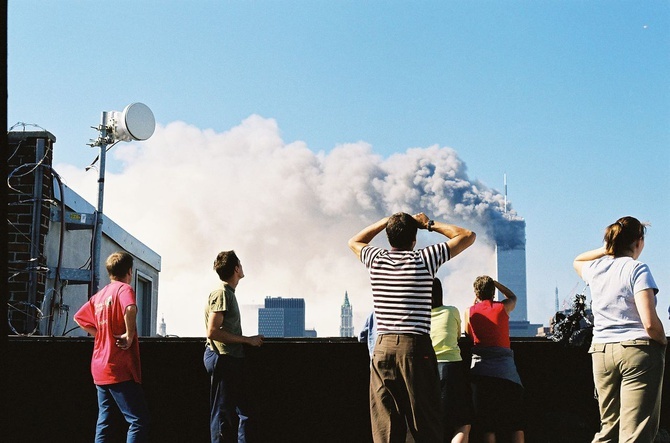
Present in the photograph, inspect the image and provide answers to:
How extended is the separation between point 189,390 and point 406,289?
2599mm

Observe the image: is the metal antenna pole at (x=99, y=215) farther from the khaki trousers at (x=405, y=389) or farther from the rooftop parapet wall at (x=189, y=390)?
the khaki trousers at (x=405, y=389)

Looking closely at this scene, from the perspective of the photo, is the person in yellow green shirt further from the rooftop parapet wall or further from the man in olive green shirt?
the man in olive green shirt

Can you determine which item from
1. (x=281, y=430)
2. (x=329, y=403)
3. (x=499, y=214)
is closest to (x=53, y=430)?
(x=281, y=430)

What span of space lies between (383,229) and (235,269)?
126 centimetres

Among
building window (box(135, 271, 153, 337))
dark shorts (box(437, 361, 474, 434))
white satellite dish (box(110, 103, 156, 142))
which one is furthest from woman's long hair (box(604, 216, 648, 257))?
building window (box(135, 271, 153, 337))

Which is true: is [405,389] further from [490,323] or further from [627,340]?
[490,323]

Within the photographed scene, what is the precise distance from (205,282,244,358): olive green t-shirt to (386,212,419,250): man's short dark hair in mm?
1433

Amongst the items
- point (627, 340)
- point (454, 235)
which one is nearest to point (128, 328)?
point (454, 235)

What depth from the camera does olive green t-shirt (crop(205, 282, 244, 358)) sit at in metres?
5.00

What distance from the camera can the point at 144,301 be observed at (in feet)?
49.4

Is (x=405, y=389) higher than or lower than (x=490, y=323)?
lower

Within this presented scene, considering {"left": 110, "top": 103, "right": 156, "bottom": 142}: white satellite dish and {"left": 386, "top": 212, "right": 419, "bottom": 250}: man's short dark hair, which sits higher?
{"left": 110, "top": 103, "right": 156, "bottom": 142}: white satellite dish

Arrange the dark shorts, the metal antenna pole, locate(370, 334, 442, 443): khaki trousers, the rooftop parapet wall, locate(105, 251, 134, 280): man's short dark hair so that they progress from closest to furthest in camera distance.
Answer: locate(370, 334, 442, 443): khaki trousers
locate(105, 251, 134, 280): man's short dark hair
the dark shorts
the rooftop parapet wall
the metal antenna pole

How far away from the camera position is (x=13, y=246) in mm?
9094
